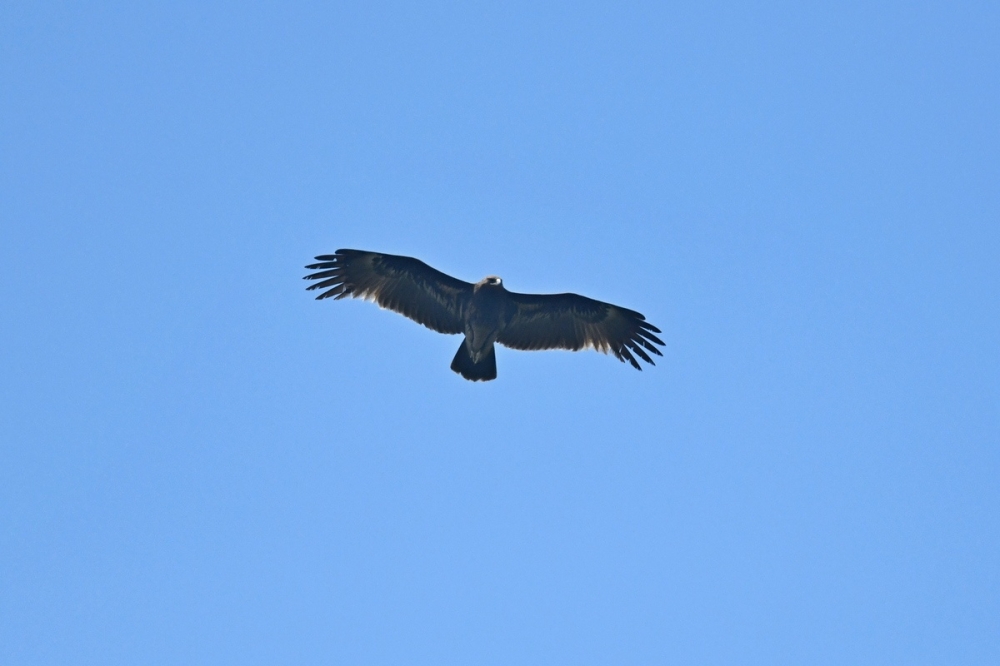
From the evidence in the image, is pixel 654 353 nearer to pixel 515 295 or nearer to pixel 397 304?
pixel 515 295

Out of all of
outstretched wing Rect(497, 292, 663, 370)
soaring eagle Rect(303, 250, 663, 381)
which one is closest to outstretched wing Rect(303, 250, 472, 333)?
soaring eagle Rect(303, 250, 663, 381)

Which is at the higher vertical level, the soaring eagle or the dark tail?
the soaring eagle

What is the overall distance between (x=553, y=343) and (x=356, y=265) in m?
3.72

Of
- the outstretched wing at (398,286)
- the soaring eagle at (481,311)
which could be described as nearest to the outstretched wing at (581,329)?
the soaring eagle at (481,311)

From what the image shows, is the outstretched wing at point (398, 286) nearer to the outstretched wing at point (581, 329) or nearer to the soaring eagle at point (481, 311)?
the soaring eagle at point (481, 311)

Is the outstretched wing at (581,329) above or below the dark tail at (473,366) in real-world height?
above

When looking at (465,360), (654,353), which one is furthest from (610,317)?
(465,360)

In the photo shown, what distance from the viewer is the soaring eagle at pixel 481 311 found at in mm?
19616

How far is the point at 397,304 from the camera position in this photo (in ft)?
65.7

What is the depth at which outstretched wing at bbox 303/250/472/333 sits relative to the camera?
19.7 m

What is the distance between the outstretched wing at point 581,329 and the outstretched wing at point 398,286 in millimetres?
1056

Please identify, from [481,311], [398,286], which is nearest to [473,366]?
[481,311]

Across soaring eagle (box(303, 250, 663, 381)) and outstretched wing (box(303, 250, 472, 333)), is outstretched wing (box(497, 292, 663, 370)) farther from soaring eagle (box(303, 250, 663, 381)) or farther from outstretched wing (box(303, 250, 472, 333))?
outstretched wing (box(303, 250, 472, 333))

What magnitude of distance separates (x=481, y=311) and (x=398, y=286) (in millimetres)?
1564
